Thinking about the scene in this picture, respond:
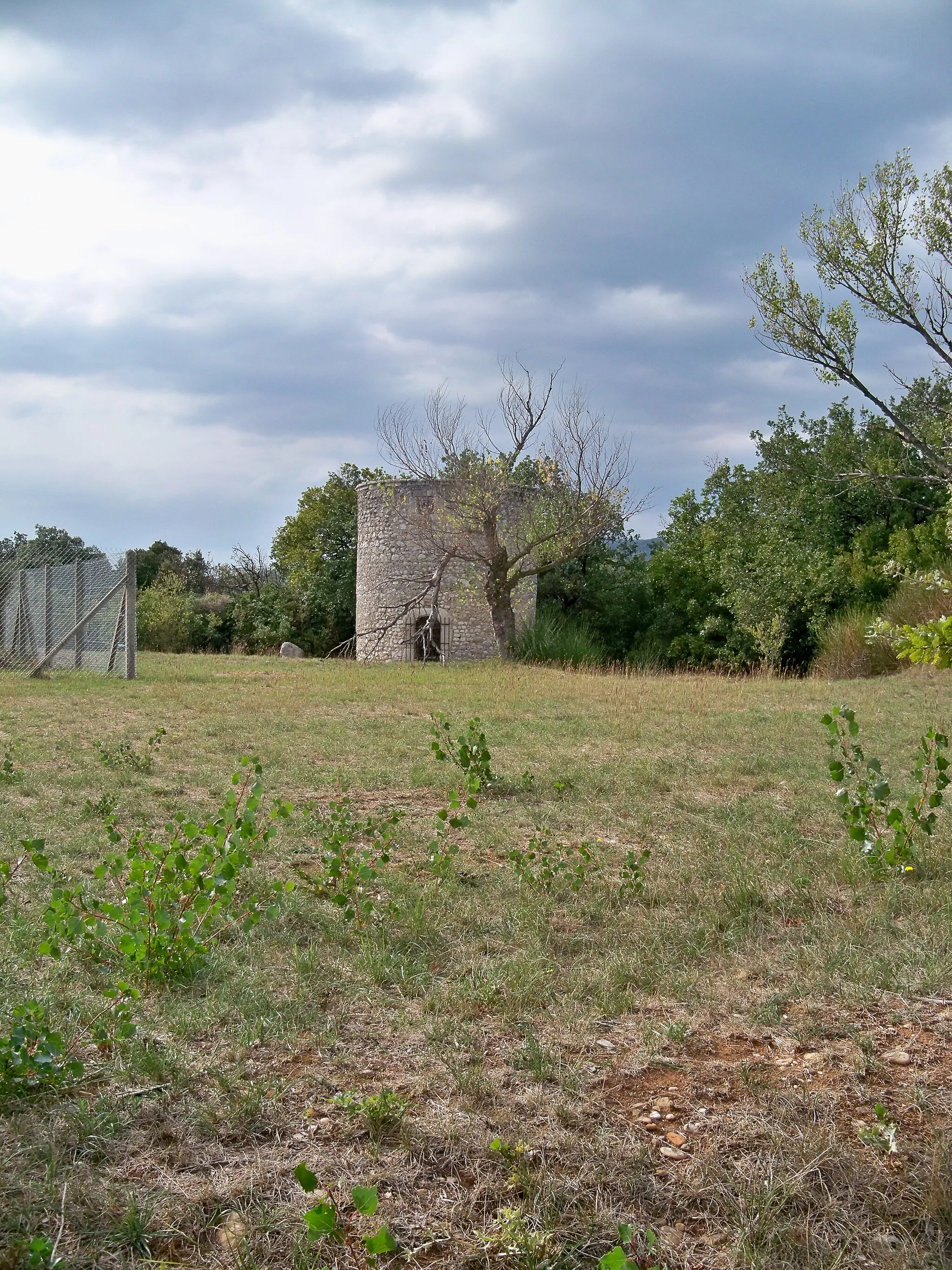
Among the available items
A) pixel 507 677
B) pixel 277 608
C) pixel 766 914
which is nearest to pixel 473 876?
pixel 766 914

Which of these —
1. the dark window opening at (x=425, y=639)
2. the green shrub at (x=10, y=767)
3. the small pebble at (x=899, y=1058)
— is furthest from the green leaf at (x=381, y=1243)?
the dark window opening at (x=425, y=639)

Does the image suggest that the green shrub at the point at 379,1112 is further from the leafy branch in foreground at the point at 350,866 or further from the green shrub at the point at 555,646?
the green shrub at the point at 555,646

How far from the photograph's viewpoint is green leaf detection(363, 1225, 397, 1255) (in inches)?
59.9

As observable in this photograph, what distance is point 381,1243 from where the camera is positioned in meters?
1.53

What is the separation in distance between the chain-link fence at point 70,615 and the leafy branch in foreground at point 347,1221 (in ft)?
36.7

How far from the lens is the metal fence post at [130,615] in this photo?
1235 cm

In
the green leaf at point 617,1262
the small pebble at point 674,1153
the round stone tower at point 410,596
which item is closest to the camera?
the green leaf at point 617,1262

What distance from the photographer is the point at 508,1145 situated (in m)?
2.06

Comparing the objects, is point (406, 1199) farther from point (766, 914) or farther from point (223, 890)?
point (766, 914)

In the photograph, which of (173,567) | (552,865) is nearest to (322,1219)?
(552,865)

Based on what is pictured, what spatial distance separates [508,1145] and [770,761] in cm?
500

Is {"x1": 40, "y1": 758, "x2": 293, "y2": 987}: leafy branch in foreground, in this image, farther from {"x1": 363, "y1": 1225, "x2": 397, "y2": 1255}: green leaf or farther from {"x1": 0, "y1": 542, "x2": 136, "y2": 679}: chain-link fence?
{"x1": 0, "y1": 542, "x2": 136, "y2": 679}: chain-link fence

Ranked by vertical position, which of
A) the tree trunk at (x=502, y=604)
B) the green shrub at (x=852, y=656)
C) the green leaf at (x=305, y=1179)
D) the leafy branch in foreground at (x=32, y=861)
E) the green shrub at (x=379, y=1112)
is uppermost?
the tree trunk at (x=502, y=604)

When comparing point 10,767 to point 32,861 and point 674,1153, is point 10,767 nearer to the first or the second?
point 32,861
